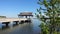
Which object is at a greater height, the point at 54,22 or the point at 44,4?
the point at 44,4

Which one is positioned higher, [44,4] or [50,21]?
[44,4]

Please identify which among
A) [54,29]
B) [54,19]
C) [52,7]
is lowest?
[54,29]

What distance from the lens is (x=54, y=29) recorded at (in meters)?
12.6

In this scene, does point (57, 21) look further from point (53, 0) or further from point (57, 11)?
point (53, 0)

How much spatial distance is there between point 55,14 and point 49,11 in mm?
519

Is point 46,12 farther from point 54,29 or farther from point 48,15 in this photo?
point 54,29

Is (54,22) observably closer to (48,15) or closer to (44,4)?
(48,15)

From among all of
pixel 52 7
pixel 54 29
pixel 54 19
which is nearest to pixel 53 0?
pixel 52 7

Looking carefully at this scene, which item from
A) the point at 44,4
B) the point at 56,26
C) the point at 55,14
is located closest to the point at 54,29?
the point at 56,26

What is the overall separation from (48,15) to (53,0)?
123 centimetres

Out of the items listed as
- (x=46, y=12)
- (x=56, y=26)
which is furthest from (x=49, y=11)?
(x=56, y=26)

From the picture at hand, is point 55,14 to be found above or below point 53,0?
below

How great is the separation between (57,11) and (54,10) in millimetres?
301

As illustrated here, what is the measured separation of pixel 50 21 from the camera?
1248cm
